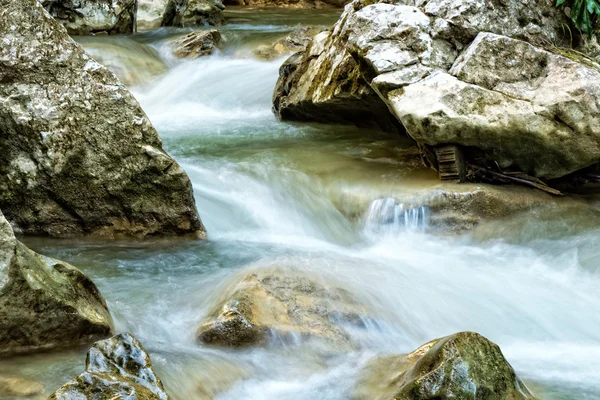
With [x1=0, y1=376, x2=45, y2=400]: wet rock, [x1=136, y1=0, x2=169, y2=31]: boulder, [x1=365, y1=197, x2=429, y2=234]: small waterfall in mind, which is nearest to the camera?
[x1=0, y1=376, x2=45, y2=400]: wet rock

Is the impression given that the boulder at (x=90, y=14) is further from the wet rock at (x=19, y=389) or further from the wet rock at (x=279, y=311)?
the wet rock at (x=19, y=389)

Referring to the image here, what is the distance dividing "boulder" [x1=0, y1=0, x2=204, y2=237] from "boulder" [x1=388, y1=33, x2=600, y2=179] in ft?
6.53

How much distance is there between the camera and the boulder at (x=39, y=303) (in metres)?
3.48

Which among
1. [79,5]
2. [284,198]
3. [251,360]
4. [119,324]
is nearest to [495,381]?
[251,360]

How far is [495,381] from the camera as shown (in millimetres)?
3275

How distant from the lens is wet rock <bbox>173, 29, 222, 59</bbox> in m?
11.5

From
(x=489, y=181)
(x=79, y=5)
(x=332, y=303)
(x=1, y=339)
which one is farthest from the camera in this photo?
(x=79, y=5)

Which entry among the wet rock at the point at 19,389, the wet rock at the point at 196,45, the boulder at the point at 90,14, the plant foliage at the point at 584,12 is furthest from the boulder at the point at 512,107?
the boulder at the point at 90,14

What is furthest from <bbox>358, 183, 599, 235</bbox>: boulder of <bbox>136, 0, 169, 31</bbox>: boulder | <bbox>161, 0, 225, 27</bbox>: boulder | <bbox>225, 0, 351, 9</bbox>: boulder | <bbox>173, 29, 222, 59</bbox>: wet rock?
<bbox>225, 0, 351, 9</bbox>: boulder

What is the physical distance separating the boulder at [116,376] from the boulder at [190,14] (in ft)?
36.5

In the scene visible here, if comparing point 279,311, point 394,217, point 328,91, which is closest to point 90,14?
point 328,91

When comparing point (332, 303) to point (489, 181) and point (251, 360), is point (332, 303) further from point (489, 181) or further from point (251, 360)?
point (489, 181)

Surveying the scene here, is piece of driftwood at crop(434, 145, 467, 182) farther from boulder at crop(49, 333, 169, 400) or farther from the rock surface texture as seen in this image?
boulder at crop(49, 333, 169, 400)

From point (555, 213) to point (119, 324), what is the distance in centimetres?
362
